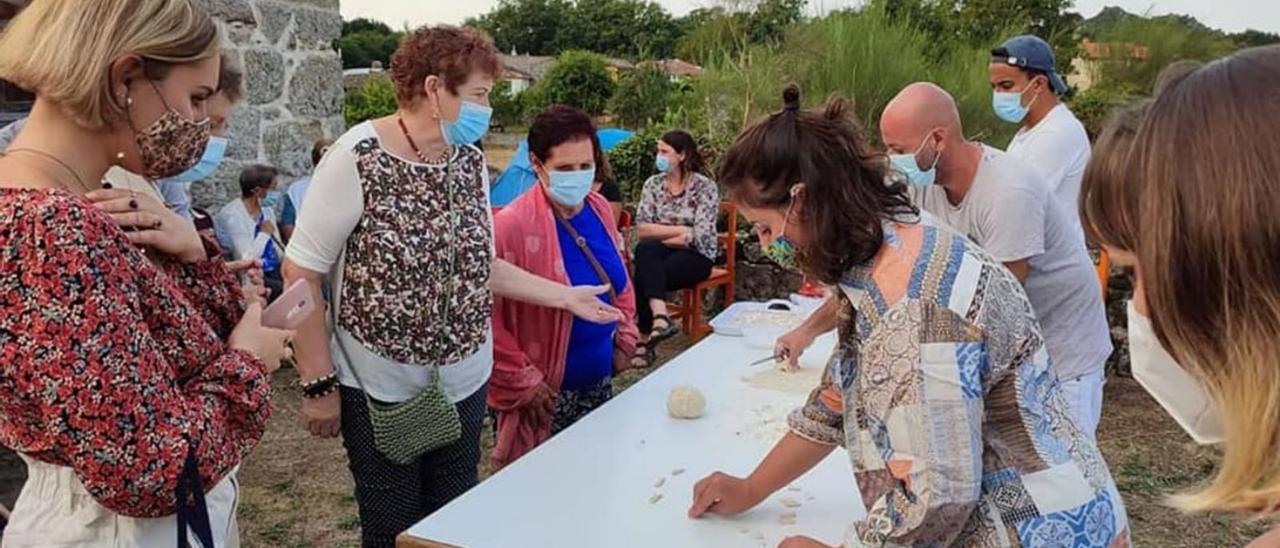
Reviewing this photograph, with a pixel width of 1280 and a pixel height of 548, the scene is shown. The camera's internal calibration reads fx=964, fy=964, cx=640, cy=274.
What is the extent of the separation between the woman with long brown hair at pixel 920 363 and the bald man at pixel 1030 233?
1112mm

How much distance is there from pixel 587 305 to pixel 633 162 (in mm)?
5252

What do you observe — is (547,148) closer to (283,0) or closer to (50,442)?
(50,442)

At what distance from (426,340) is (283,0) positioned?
3819 mm

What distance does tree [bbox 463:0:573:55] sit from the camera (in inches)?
882

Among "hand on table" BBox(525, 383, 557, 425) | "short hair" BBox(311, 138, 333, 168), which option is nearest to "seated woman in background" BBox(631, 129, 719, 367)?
"short hair" BBox(311, 138, 333, 168)

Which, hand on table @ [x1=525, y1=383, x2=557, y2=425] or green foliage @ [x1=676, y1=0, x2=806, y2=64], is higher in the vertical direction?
green foliage @ [x1=676, y1=0, x2=806, y2=64]

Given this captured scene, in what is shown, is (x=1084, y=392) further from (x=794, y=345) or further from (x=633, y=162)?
(x=633, y=162)

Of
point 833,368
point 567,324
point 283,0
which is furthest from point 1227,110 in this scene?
point 283,0

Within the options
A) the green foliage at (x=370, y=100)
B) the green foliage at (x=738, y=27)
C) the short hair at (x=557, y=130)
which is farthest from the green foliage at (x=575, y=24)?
the short hair at (x=557, y=130)

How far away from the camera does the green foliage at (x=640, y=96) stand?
1079 cm

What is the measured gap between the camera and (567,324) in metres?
2.59

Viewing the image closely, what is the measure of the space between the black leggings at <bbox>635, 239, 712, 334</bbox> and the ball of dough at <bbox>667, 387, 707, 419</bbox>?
3.31 metres

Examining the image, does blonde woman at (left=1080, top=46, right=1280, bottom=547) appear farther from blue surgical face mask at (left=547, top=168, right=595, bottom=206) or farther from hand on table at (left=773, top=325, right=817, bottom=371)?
blue surgical face mask at (left=547, top=168, right=595, bottom=206)

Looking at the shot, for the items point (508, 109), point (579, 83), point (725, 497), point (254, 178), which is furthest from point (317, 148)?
point (508, 109)
